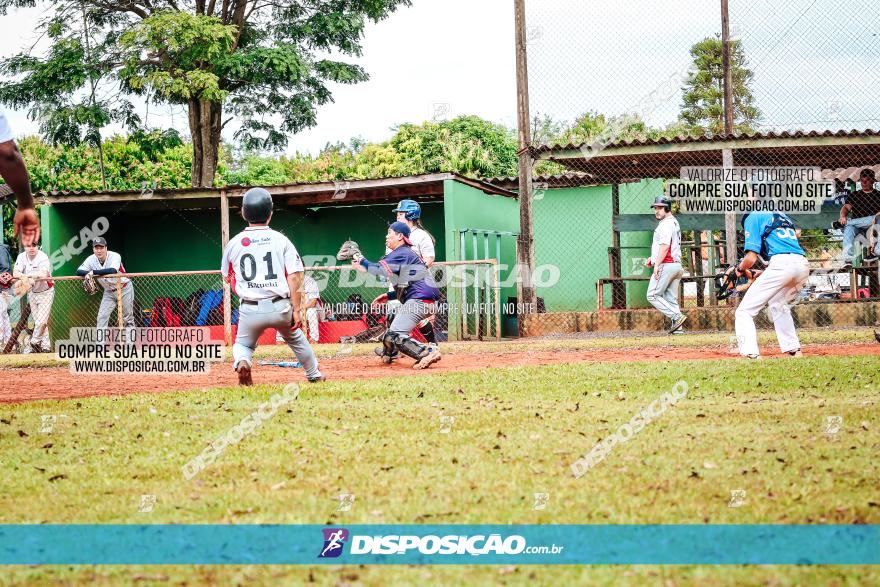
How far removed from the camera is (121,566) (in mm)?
3559

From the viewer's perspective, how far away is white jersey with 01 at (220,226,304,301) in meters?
8.54

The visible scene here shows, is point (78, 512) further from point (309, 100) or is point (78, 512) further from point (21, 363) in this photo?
point (309, 100)

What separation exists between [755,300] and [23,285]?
12.5m

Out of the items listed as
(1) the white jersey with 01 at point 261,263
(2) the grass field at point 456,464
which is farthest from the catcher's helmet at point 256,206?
(2) the grass field at point 456,464

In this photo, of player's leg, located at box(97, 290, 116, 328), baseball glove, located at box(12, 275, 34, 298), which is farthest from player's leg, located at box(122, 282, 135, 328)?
baseball glove, located at box(12, 275, 34, 298)

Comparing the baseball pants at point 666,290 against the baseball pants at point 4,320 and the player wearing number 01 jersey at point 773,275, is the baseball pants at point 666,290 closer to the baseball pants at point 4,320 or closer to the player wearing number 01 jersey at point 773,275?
the player wearing number 01 jersey at point 773,275

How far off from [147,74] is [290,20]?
4479mm

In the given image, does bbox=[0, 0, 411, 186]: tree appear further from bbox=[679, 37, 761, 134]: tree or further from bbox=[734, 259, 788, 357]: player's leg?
bbox=[679, 37, 761, 134]: tree

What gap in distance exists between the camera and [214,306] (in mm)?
19594

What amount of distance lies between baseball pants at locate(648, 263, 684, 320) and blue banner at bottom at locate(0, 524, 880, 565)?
11094mm

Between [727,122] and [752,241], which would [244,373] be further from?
[727,122]

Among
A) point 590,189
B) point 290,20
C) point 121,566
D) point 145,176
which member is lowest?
point 121,566

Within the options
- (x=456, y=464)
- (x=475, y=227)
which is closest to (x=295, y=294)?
(x=456, y=464)

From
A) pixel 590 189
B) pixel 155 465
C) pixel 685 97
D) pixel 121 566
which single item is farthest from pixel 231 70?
pixel 685 97
